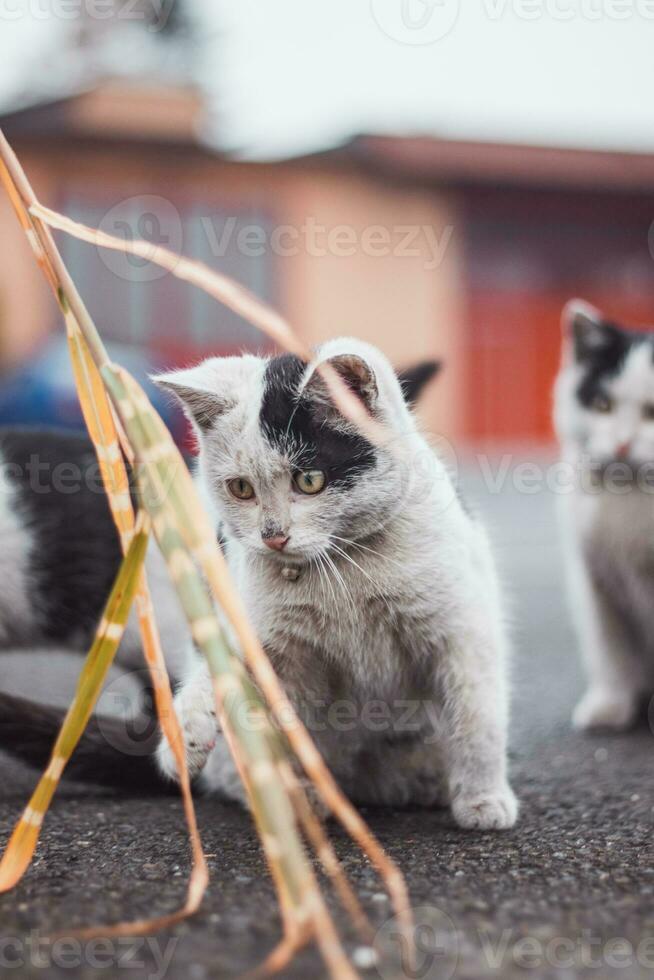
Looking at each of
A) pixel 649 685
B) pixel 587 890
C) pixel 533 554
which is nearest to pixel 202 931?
pixel 587 890

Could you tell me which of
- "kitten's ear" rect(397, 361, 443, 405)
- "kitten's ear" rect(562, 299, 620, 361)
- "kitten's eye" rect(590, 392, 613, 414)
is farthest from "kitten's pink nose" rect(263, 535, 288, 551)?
"kitten's ear" rect(562, 299, 620, 361)

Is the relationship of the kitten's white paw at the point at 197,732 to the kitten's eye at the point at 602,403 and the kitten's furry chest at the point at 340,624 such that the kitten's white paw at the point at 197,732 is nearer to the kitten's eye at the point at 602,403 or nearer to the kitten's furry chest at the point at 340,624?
the kitten's furry chest at the point at 340,624

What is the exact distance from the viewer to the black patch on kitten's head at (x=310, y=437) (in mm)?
1700

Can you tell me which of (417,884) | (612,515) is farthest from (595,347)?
(417,884)

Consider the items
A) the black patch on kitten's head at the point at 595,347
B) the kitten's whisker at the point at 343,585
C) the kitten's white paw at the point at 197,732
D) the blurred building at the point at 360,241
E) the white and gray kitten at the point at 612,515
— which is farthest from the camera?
the blurred building at the point at 360,241

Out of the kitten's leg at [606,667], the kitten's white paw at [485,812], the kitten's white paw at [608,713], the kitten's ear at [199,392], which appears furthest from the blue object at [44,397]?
the kitten's white paw at [485,812]

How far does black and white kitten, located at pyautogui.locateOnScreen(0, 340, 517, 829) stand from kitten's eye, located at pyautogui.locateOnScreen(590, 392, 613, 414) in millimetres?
1083

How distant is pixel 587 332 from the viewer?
2.96 m

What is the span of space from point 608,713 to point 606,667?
128 millimetres

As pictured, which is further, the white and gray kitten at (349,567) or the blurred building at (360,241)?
the blurred building at (360,241)

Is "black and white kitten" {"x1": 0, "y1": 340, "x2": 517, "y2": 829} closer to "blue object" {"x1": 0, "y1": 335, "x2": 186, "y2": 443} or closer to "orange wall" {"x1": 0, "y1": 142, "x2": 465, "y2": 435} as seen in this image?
"blue object" {"x1": 0, "y1": 335, "x2": 186, "y2": 443}

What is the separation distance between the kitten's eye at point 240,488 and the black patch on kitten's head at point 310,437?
91mm

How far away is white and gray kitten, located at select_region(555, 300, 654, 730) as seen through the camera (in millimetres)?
2738

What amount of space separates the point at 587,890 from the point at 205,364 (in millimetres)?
1053
